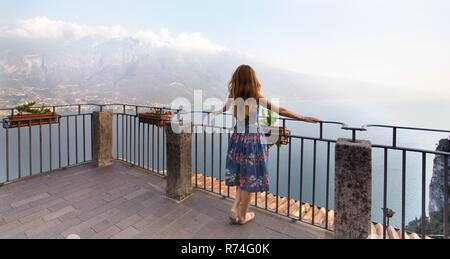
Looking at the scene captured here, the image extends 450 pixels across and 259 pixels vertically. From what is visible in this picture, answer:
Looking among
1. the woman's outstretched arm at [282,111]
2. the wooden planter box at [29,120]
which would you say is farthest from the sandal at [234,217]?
the wooden planter box at [29,120]

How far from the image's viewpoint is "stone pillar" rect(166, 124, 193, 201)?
11.2 ft

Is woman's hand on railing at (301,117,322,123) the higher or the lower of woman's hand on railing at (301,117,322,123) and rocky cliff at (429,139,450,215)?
the higher

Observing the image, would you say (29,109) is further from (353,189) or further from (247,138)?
(353,189)

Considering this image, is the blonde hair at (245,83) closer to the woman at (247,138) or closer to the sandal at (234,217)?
the woman at (247,138)

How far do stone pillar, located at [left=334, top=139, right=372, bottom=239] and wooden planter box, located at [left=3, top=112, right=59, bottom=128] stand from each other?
16.7 feet

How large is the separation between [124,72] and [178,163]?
107581 mm

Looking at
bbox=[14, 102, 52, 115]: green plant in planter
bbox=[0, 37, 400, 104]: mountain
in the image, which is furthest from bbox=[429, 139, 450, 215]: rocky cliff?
bbox=[0, 37, 400, 104]: mountain

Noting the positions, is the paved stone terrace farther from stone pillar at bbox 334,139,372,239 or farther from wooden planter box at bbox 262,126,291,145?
wooden planter box at bbox 262,126,291,145

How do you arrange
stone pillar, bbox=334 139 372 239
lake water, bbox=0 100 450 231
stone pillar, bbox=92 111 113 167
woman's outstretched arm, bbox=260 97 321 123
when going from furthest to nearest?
lake water, bbox=0 100 450 231 < stone pillar, bbox=92 111 113 167 < woman's outstretched arm, bbox=260 97 321 123 < stone pillar, bbox=334 139 372 239

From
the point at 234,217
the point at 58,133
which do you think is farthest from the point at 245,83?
the point at 58,133

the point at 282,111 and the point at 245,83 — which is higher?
the point at 245,83

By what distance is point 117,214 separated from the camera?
119 inches

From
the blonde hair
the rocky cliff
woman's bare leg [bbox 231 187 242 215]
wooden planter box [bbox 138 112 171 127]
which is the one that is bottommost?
the rocky cliff

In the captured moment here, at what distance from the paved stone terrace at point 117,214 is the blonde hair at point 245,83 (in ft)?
5.01
